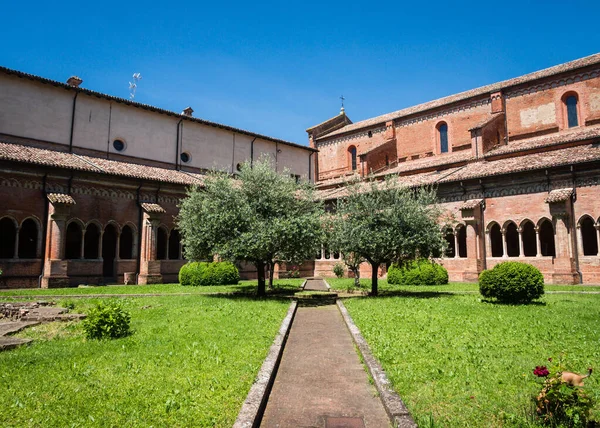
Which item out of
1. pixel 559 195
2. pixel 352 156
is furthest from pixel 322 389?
pixel 352 156

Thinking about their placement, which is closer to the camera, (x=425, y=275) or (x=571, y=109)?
(x=425, y=275)

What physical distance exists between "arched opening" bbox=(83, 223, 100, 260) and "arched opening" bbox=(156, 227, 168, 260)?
11.3 feet

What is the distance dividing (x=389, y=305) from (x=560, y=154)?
15.3m

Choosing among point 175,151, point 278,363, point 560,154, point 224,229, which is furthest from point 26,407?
point 175,151

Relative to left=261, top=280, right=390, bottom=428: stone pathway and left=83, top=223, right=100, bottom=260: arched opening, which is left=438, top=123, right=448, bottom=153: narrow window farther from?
left=261, top=280, right=390, bottom=428: stone pathway

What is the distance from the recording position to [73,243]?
78.1ft

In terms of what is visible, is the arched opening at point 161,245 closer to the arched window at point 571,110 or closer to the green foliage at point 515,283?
the green foliage at point 515,283

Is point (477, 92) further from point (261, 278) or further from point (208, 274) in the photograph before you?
point (208, 274)

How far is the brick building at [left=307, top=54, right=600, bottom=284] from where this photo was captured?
20.1 m

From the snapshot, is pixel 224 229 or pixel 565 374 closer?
pixel 565 374

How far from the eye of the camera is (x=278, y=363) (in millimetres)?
7016

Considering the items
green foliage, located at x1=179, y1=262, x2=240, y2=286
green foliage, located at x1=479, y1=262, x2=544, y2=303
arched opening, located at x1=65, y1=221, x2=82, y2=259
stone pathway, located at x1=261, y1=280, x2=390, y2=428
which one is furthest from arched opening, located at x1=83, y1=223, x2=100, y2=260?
green foliage, located at x1=479, y1=262, x2=544, y2=303

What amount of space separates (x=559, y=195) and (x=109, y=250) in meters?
25.1

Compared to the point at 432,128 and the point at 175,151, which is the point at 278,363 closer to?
the point at 175,151
